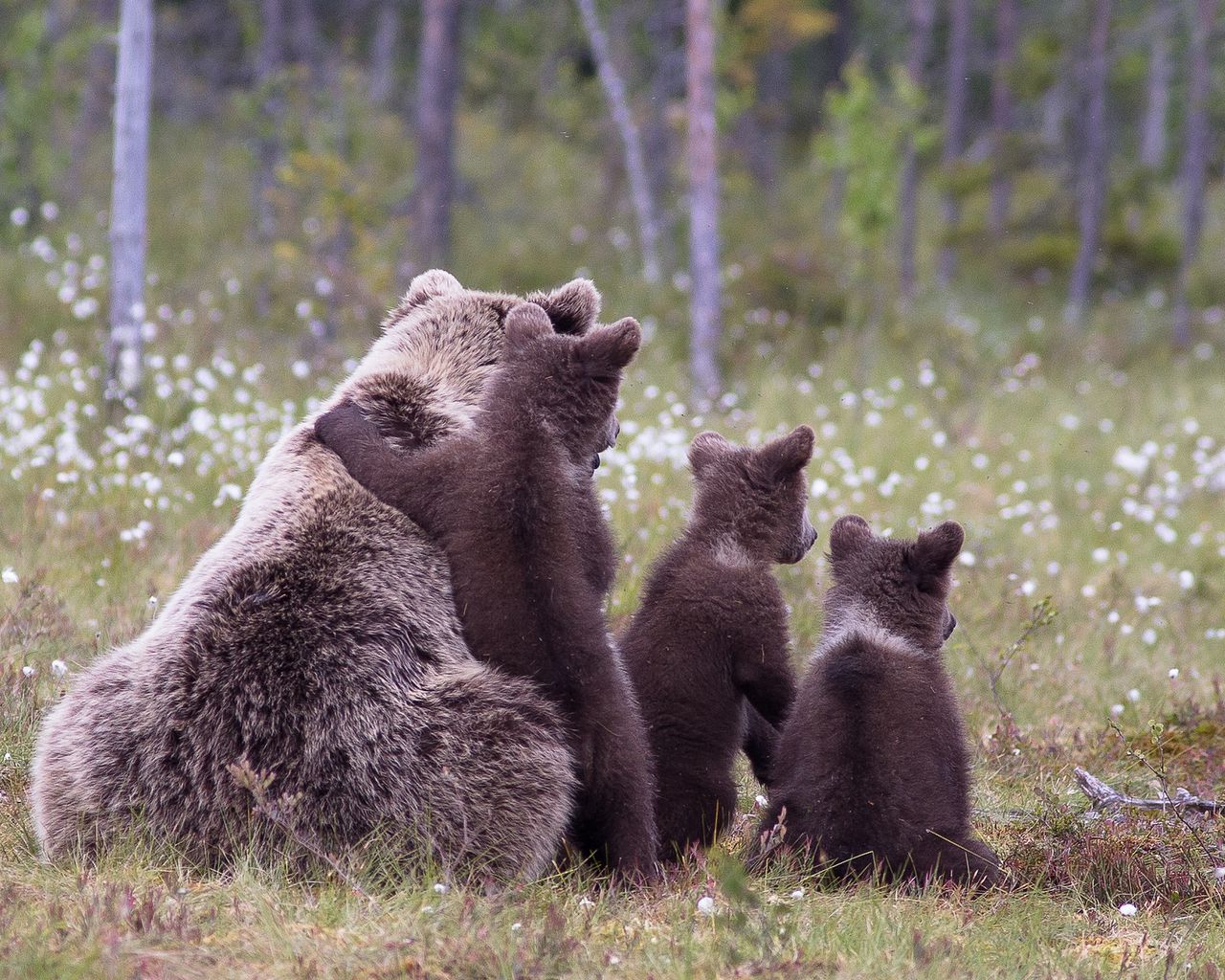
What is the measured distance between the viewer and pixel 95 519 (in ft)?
24.6

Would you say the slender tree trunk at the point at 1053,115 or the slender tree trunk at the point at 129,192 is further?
the slender tree trunk at the point at 1053,115

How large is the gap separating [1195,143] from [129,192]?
59.3ft

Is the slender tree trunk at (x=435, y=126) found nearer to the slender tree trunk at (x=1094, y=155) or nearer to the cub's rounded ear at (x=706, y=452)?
the slender tree trunk at (x=1094, y=155)

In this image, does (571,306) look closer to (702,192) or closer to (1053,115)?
(702,192)

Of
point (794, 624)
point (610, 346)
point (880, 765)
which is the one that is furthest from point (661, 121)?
point (880, 765)

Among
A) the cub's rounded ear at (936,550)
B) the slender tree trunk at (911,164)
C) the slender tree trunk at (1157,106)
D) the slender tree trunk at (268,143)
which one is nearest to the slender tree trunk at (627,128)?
the slender tree trunk at (911,164)

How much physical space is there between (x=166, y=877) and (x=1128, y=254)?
91.7ft

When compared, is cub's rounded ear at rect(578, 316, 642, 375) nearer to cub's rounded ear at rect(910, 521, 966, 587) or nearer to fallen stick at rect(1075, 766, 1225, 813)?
cub's rounded ear at rect(910, 521, 966, 587)

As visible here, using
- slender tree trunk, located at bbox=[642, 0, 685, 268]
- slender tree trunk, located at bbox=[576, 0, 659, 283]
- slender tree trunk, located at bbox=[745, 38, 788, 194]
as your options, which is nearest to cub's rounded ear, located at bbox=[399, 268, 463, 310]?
slender tree trunk, located at bbox=[576, 0, 659, 283]

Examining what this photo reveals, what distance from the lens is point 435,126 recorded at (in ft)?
61.6

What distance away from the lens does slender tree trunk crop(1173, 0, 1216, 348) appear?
2033 centimetres

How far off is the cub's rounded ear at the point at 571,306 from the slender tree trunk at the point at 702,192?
9.09 meters

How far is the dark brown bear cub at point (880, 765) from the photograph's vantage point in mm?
4395

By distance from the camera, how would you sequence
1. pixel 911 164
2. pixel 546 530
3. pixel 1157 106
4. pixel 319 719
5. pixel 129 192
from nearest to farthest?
pixel 319 719 < pixel 546 530 < pixel 129 192 < pixel 911 164 < pixel 1157 106
